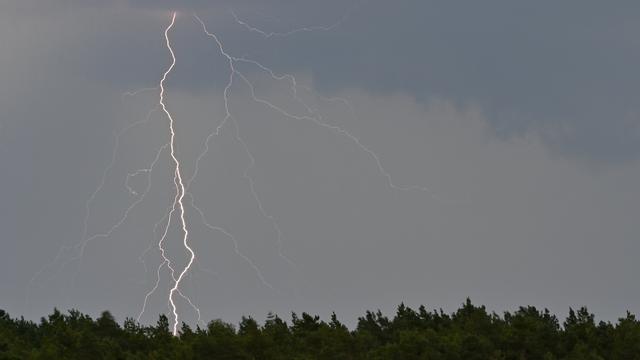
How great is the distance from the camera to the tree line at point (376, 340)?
53.0 m

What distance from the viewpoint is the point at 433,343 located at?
53.2 m

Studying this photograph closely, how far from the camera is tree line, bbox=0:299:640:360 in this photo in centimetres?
5303

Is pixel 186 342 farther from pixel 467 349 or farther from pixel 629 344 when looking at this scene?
pixel 629 344

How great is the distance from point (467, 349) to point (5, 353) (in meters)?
17.5

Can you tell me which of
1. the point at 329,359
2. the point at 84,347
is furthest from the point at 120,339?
the point at 329,359

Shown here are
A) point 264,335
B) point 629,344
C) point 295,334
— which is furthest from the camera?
point 295,334

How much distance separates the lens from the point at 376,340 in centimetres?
6022

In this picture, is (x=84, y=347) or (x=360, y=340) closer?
(x=360, y=340)

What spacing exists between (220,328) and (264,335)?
1609mm

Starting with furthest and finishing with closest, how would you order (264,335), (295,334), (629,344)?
1. (295,334)
2. (264,335)
3. (629,344)

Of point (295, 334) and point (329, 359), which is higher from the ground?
point (295, 334)

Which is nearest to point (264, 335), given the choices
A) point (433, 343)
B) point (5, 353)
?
point (433, 343)

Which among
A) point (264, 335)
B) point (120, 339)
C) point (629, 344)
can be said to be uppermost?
point (120, 339)

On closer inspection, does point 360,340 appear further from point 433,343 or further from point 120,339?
point 120,339
